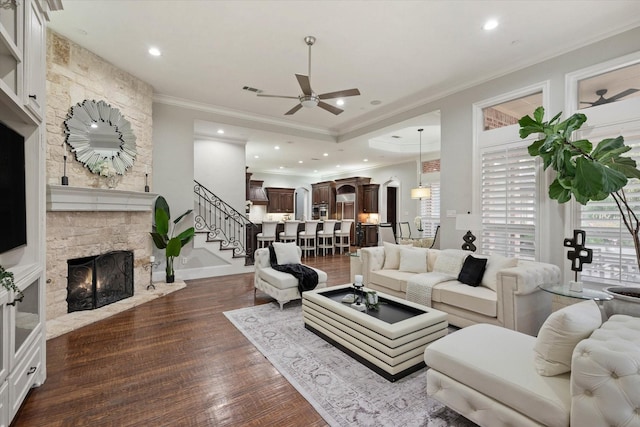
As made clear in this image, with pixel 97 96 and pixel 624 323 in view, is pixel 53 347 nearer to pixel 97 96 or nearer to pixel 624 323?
pixel 97 96

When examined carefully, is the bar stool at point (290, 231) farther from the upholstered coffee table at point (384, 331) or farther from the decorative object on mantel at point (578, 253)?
the decorative object on mantel at point (578, 253)

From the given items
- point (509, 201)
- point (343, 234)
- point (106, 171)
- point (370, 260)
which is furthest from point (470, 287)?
point (343, 234)

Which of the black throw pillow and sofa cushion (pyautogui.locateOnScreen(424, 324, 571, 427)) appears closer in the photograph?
sofa cushion (pyautogui.locateOnScreen(424, 324, 571, 427))

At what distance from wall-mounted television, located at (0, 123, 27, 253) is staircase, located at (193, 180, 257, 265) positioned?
4.61m

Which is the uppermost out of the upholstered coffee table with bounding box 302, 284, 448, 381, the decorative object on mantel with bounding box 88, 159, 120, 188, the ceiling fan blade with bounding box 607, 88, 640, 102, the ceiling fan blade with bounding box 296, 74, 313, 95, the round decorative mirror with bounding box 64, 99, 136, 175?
the ceiling fan blade with bounding box 296, 74, 313, 95

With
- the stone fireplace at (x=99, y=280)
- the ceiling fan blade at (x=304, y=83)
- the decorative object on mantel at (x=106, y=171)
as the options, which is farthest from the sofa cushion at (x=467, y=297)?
the decorative object on mantel at (x=106, y=171)

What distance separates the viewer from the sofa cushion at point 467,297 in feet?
10.4

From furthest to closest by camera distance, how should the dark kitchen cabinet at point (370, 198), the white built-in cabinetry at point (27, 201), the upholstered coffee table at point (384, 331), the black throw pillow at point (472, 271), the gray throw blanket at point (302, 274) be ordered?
the dark kitchen cabinet at point (370, 198), the gray throw blanket at point (302, 274), the black throw pillow at point (472, 271), the upholstered coffee table at point (384, 331), the white built-in cabinetry at point (27, 201)

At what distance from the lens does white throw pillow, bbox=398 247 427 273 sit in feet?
14.7

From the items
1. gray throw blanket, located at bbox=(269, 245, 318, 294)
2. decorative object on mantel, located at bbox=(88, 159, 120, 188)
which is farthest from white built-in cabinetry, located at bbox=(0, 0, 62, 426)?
gray throw blanket, located at bbox=(269, 245, 318, 294)

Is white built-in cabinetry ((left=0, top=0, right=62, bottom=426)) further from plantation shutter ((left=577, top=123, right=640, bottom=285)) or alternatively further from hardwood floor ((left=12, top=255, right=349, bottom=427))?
plantation shutter ((left=577, top=123, right=640, bottom=285))

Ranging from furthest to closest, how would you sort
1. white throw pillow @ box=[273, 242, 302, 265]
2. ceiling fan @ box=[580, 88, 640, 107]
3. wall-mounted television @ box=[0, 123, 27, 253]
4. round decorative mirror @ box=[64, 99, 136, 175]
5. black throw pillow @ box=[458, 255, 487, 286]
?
white throw pillow @ box=[273, 242, 302, 265], round decorative mirror @ box=[64, 99, 136, 175], black throw pillow @ box=[458, 255, 487, 286], ceiling fan @ box=[580, 88, 640, 107], wall-mounted television @ box=[0, 123, 27, 253]

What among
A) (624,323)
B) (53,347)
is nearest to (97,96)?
(53,347)

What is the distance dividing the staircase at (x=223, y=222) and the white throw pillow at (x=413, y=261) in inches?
147
